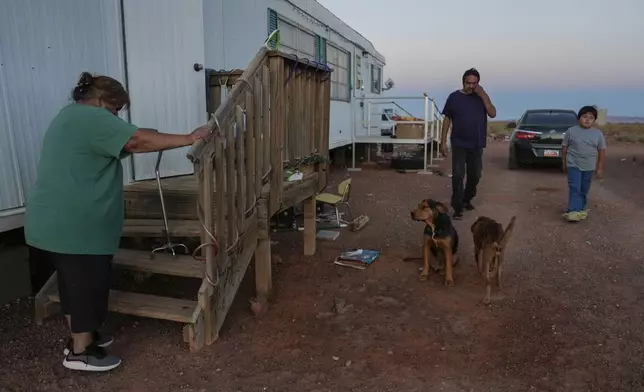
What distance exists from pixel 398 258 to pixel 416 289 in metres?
0.79

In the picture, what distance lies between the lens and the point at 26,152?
11.6ft

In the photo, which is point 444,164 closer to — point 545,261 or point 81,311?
point 545,261

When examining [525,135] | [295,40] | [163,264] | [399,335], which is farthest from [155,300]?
[525,135]

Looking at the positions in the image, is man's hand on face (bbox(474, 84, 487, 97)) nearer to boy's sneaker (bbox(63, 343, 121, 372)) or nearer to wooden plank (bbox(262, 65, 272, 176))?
wooden plank (bbox(262, 65, 272, 176))

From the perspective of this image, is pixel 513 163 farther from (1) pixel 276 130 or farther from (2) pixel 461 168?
(1) pixel 276 130

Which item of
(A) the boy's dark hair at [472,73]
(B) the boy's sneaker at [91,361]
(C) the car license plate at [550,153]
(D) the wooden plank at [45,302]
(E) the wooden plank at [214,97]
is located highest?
(A) the boy's dark hair at [472,73]

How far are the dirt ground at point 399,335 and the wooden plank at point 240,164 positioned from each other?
78 centimetres

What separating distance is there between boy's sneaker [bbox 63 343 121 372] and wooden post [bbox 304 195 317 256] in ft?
8.04

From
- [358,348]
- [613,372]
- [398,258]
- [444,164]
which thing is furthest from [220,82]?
[444,164]

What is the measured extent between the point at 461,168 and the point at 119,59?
3.99 metres

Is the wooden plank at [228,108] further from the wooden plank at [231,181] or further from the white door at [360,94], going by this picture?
the white door at [360,94]

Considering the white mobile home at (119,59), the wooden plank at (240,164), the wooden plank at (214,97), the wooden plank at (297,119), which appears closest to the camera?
the wooden plank at (240,164)

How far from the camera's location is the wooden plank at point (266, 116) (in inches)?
146

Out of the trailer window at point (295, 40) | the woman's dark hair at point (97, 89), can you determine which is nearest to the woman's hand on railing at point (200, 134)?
the woman's dark hair at point (97, 89)
